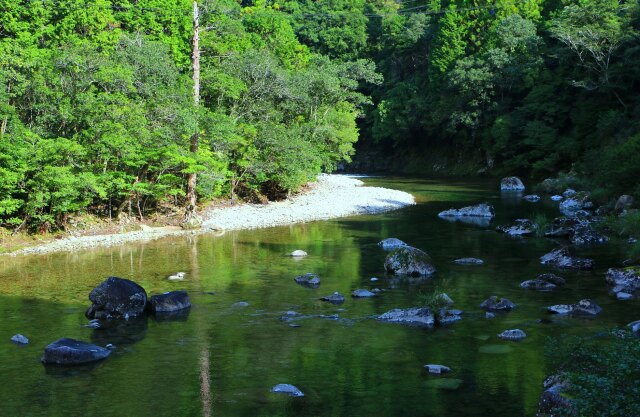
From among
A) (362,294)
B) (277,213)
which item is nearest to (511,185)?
(277,213)

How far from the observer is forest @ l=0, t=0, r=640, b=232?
25.8 metres

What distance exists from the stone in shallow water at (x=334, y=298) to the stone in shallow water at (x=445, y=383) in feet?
18.2

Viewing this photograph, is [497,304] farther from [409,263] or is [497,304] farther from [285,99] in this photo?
[285,99]

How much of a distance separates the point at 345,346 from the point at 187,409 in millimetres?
Result: 3887

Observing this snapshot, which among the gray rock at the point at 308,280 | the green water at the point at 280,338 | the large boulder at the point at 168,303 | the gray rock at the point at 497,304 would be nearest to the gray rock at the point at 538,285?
the green water at the point at 280,338

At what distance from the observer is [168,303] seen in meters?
15.5

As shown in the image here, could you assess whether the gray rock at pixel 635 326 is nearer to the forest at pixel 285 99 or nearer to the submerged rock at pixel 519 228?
the submerged rock at pixel 519 228

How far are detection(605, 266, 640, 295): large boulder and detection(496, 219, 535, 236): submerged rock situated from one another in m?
8.67

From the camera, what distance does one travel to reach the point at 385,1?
339 ft

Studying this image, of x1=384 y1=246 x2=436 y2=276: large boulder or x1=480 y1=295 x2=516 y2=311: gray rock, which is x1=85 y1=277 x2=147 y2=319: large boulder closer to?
x1=384 y1=246 x2=436 y2=276: large boulder

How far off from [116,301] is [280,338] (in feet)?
14.2

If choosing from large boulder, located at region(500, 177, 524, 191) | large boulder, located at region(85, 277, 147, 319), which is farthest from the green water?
large boulder, located at region(500, 177, 524, 191)

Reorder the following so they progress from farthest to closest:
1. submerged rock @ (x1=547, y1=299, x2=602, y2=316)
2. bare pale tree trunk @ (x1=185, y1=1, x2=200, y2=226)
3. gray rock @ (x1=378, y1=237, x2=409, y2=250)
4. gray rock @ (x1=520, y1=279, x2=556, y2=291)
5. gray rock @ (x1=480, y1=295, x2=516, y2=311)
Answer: bare pale tree trunk @ (x1=185, y1=1, x2=200, y2=226) < gray rock @ (x1=378, y1=237, x2=409, y2=250) < gray rock @ (x1=520, y1=279, x2=556, y2=291) < gray rock @ (x1=480, y1=295, x2=516, y2=311) < submerged rock @ (x1=547, y1=299, x2=602, y2=316)

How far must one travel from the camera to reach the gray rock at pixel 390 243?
79.0ft
